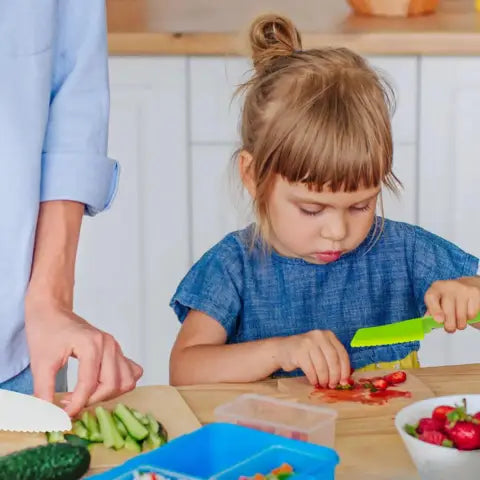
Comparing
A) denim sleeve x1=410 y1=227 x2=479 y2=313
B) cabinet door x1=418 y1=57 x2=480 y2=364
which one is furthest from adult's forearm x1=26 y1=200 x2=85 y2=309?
cabinet door x1=418 y1=57 x2=480 y2=364

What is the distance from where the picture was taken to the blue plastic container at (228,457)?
883 millimetres

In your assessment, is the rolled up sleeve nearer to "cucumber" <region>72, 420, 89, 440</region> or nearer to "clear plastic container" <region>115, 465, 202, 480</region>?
"cucumber" <region>72, 420, 89, 440</region>

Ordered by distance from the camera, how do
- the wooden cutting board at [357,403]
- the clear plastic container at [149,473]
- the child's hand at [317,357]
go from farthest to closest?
the child's hand at [317,357] → the wooden cutting board at [357,403] → the clear plastic container at [149,473]

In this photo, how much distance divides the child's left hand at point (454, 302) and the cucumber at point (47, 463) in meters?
0.63

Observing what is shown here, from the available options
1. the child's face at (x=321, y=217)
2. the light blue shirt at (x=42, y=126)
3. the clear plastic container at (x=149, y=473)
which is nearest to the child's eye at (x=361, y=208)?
→ the child's face at (x=321, y=217)

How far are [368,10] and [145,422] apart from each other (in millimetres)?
1647

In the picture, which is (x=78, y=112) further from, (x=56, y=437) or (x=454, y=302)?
(x=454, y=302)

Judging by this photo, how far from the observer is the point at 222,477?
877 mm

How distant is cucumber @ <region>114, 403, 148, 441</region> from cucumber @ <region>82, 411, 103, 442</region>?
0.09 feet

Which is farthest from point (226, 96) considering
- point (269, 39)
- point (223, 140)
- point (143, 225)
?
point (269, 39)

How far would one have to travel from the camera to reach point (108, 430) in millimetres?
1103

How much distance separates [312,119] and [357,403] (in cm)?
46

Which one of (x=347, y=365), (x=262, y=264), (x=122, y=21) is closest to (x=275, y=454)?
(x=347, y=365)

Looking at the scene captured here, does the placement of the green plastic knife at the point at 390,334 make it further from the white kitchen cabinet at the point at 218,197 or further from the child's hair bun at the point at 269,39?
the white kitchen cabinet at the point at 218,197
